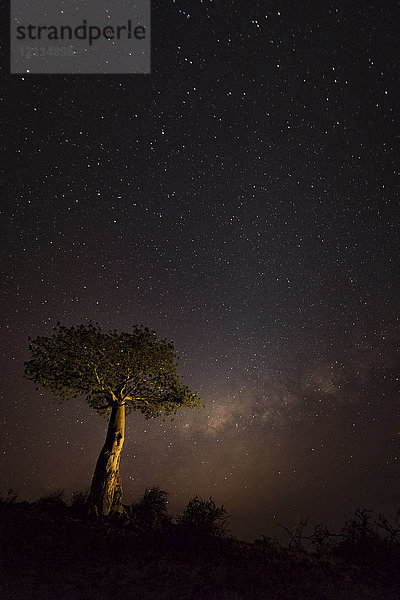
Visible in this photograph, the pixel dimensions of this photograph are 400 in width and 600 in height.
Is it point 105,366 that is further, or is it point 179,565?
point 105,366

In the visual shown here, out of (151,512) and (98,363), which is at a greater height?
(98,363)

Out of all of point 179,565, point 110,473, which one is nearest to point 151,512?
point 110,473

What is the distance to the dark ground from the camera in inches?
305

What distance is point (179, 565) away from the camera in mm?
8766

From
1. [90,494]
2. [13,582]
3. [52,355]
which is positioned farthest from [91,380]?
[13,582]

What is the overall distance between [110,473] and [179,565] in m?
6.92

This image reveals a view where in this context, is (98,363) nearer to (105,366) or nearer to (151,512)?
(105,366)

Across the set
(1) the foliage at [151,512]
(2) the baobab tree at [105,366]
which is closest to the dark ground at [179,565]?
(1) the foliage at [151,512]

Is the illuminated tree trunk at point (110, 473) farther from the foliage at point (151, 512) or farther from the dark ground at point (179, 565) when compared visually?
the dark ground at point (179, 565)

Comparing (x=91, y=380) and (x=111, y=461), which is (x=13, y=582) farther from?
(x=91, y=380)

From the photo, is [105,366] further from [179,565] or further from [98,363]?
[179,565]

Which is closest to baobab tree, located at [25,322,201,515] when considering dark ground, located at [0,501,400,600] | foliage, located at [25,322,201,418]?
foliage, located at [25,322,201,418]

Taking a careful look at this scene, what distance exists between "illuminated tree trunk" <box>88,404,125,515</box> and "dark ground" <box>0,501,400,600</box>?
9.70 ft

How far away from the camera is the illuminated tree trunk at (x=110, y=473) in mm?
14235
